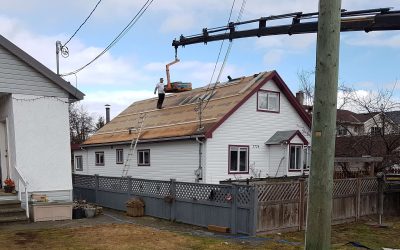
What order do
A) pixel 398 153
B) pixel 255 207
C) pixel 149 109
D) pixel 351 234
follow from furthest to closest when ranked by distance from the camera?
pixel 149 109 < pixel 398 153 < pixel 351 234 < pixel 255 207

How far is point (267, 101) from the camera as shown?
2064 cm

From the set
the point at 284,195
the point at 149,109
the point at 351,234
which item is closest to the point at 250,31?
the point at 284,195

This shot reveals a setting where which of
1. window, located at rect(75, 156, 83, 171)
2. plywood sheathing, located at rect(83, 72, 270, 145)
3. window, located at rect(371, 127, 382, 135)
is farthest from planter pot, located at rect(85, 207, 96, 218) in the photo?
window, located at rect(75, 156, 83, 171)

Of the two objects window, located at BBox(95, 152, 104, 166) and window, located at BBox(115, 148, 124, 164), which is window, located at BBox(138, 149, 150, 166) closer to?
window, located at BBox(115, 148, 124, 164)

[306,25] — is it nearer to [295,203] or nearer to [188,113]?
[295,203]

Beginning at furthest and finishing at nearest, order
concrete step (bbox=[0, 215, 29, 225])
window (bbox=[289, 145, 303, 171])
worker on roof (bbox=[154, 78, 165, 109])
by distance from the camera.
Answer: worker on roof (bbox=[154, 78, 165, 109]) < window (bbox=[289, 145, 303, 171]) < concrete step (bbox=[0, 215, 29, 225])

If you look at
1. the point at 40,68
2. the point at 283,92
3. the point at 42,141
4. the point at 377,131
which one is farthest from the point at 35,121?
the point at 377,131

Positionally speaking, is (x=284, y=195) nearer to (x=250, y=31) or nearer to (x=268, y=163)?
(x=250, y=31)

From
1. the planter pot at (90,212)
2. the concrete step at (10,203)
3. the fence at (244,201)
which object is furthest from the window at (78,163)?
the concrete step at (10,203)

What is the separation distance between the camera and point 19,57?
504 inches

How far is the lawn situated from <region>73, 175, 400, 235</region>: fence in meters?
0.63

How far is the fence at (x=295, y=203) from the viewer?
1131 cm

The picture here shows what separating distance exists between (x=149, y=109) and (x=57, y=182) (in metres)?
12.6

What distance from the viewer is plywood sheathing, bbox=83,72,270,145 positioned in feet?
A: 62.6
